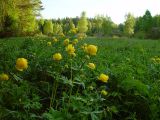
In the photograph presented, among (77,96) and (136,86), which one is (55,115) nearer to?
(77,96)

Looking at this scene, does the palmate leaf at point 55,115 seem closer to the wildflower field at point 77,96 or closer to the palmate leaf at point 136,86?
the wildflower field at point 77,96

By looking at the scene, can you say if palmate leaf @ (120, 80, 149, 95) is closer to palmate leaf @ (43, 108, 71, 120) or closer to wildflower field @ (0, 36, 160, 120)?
wildflower field @ (0, 36, 160, 120)

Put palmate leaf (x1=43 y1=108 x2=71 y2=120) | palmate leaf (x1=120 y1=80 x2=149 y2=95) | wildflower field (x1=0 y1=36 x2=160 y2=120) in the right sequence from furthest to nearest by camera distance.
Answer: palmate leaf (x1=120 y1=80 x2=149 y2=95)
wildflower field (x1=0 y1=36 x2=160 y2=120)
palmate leaf (x1=43 y1=108 x2=71 y2=120)

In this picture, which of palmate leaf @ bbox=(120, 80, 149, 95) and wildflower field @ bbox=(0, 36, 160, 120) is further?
palmate leaf @ bbox=(120, 80, 149, 95)

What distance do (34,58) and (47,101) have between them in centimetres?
126

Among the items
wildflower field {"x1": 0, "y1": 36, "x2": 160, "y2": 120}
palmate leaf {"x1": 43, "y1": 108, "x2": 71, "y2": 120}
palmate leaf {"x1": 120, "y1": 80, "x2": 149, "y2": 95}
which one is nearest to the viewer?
palmate leaf {"x1": 43, "y1": 108, "x2": 71, "y2": 120}

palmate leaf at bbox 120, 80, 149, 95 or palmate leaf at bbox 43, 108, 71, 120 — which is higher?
palmate leaf at bbox 120, 80, 149, 95

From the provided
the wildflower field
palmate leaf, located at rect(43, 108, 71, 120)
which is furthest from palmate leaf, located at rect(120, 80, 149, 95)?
palmate leaf, located at rect(43, 108, 71, 120)

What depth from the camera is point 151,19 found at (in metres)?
64.5

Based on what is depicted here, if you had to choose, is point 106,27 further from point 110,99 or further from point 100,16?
point 110,99

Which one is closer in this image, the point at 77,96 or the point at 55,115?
the point at 55,115

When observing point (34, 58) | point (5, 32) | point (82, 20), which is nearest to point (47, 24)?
point (82, 20)

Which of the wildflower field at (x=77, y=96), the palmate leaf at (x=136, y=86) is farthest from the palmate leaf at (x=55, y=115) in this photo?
the palmate leaf at (x=136, y=86)

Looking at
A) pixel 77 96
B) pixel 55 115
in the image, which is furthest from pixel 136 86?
pixel 55 115
